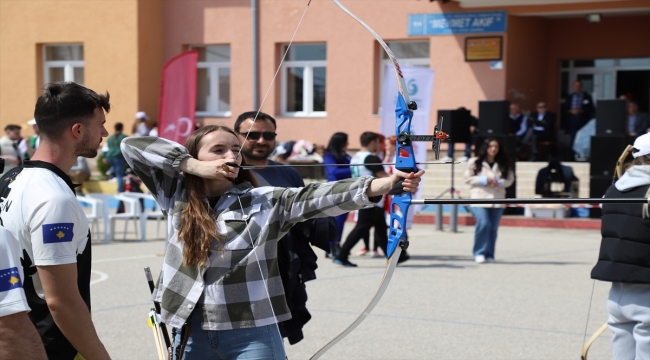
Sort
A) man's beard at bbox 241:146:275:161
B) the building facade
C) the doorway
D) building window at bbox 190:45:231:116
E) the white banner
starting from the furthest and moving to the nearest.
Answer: building window at bbox 190:45:231:116 < the doorway < the building facade < the white banner < man's beard at bbox 241:146:275:161

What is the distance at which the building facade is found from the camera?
20.7m

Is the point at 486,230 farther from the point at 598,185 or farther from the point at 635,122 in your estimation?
the point at 635,122

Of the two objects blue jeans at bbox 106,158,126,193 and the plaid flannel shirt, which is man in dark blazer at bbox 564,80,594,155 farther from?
the plaid flannel shirt

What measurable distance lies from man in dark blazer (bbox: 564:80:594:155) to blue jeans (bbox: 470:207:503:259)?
10016 millimetres

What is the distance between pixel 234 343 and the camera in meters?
3.49

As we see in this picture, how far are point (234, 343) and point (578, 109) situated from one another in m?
18.6

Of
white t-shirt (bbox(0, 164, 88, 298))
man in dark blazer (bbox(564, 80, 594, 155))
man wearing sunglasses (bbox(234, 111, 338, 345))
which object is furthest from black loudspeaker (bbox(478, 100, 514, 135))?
white t-shirt (bbox(0, 164, 88, 298))

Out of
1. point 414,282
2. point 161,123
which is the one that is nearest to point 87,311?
point 414,282

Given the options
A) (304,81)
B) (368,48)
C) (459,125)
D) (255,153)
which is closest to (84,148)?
(255,153)

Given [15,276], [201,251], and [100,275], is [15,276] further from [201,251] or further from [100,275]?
[100,275]

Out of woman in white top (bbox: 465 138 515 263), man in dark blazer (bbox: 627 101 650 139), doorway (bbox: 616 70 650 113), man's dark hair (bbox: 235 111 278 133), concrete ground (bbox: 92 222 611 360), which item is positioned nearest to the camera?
man's dark hair (bbox: 235 111 278 133)

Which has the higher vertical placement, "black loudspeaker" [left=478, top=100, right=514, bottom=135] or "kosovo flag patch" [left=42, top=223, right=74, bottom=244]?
"black loudspeaker" [left=478, top=100, right=514, bottom=135]

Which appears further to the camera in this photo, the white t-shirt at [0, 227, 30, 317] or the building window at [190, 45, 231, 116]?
the building window at [190, 45, 231, 116]

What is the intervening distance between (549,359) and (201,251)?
3793 mm
